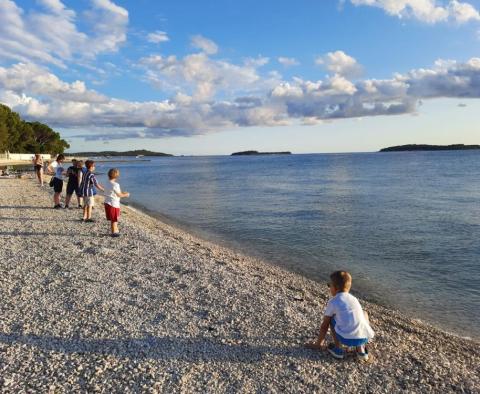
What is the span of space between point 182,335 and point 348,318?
256cm

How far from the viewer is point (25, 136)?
9869cm

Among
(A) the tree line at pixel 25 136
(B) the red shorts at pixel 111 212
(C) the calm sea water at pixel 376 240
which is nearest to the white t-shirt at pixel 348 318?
(C) the calm sea water at pixel 376 240

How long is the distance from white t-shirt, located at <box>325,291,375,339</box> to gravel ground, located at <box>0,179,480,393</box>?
438 mm

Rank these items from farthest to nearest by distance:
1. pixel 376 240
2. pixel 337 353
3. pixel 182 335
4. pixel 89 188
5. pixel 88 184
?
1. pixel 376 240
2. pixel 88 184
3. pixel 89 188
4. pixel 182 335
5. pixel 337 353

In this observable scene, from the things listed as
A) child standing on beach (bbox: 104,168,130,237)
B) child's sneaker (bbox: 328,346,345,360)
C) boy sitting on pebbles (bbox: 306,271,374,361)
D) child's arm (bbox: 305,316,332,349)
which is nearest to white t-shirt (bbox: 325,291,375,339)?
boy sitting on pebbles (bbox: 306,271,374,361)

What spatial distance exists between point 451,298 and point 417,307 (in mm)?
1314

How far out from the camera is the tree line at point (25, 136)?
8106cm

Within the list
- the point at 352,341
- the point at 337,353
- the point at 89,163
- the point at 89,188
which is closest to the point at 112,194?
the point at 89,163

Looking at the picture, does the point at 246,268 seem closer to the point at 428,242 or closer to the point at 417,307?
the point at 417,307

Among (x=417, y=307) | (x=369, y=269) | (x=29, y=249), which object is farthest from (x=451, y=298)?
(x=29, y=249)

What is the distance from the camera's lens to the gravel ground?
5.12m

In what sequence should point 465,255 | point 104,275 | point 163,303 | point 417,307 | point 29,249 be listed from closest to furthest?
point 163,303
point 104,275
point 417,307
point 29,249
point 465,255

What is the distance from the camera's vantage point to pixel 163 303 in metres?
7.66

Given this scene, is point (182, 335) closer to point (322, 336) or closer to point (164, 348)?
point (164, 348)
